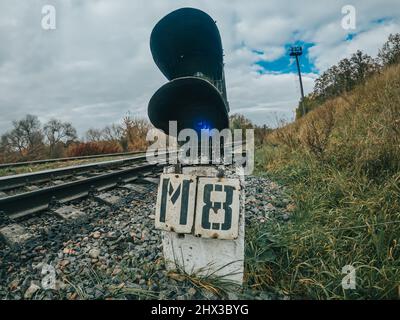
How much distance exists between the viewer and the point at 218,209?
143 centimetres

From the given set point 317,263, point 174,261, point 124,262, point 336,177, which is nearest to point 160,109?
point 174,261

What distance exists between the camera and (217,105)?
1.39 metres

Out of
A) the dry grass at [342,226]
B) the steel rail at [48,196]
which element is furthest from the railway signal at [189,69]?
the steel rail at [48,196]

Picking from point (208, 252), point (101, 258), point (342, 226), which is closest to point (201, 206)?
point (208, 252)

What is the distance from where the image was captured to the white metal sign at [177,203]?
4.78 feet

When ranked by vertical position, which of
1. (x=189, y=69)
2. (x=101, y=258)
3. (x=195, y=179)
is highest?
(x=189, y=69)

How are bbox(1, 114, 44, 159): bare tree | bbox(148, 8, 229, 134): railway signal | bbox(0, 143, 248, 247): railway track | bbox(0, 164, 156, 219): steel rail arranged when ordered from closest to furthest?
bbox(148, 8, 229, 134): railway signal < bbox(0, 143, 248, 247): railway track < bbox(0, 164, 156, 219): steel rail < bbox(1, 114, 44, 159): bare tree

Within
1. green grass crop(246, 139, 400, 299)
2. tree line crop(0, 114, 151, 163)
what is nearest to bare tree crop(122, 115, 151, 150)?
tree line crop(0, 114, 151, 163)

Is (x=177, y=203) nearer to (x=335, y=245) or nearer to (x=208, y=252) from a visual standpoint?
(x=208, y=252)

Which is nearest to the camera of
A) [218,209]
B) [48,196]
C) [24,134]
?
[218,209]

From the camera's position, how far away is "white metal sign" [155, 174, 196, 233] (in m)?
1.46

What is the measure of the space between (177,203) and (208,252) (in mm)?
373

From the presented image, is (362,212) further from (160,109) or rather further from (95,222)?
(95,222)

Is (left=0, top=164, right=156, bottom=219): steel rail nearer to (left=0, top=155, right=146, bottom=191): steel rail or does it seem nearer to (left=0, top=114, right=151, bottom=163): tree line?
(left=0, top=155, right=146, bottom=191): steel rail
